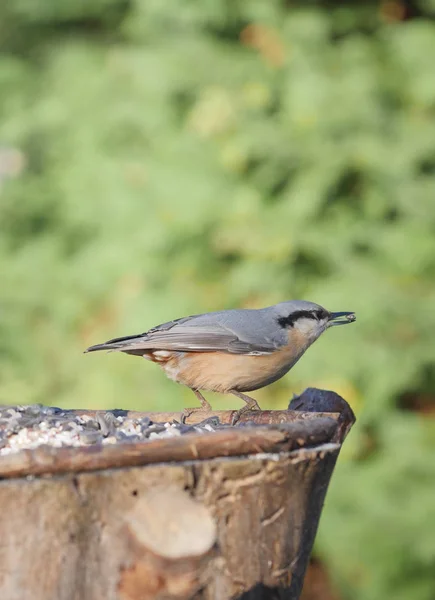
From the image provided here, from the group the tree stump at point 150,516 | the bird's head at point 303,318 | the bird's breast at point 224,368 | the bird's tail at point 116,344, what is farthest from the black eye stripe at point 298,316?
the tree stump at point 150,516

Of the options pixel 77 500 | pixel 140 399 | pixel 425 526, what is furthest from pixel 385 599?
pixel 77 500

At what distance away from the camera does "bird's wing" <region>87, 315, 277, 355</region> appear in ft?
9.67

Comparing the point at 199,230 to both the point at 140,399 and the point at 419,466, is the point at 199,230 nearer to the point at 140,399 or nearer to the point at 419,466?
the point at 140,399

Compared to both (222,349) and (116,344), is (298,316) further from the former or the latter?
(116,344)

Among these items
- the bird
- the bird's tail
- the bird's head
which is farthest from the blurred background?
the bird's tail

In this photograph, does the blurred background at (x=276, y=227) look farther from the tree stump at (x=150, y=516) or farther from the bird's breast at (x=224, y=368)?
the tree stump at (x=150, y=516)

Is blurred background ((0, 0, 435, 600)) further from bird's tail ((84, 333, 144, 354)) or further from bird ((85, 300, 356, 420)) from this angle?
bird's tail ((84, 333, 144, 354))

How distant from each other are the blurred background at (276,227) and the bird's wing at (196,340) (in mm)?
1360

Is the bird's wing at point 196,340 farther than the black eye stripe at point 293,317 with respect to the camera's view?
No

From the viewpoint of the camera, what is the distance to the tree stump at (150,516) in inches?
66.1

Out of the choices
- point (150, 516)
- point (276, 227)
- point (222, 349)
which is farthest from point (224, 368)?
point (276, 227)

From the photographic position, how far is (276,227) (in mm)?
4434

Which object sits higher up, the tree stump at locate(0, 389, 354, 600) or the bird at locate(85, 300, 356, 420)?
the tree stump at locate(0, 389, 354, 600)

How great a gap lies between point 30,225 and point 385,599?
297cm
